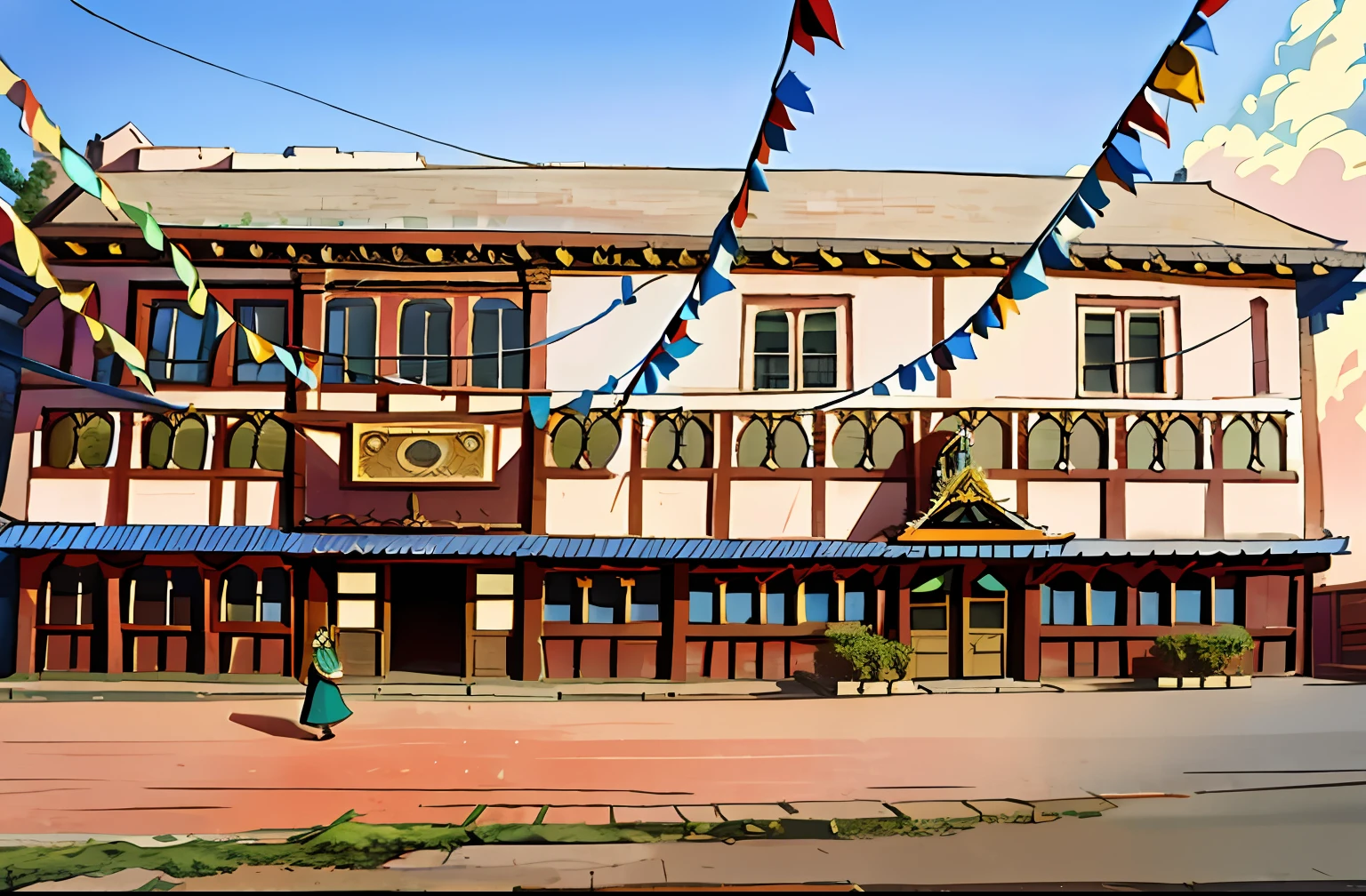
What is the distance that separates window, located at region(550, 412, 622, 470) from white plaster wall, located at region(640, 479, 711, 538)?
78cm

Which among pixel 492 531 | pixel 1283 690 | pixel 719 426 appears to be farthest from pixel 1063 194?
pixel 492 531

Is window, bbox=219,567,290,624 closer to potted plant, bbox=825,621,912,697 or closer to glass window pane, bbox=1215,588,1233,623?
potted plant, bbox=825,621,912,697

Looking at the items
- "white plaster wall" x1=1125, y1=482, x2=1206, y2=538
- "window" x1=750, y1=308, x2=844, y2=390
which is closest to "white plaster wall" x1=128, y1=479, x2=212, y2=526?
"window" x1=750, y1=308, x2=844, y2=390

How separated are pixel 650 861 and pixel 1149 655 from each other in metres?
11.0

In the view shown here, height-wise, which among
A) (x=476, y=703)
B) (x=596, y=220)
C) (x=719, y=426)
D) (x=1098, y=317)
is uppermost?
(x=596, y=220)

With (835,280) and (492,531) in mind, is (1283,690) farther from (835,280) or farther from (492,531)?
(492,531)

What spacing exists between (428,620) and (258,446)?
3.70 metres

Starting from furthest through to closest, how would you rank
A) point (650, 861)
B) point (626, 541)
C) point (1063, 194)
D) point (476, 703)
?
point (1063, 194)
point (626, 541)
point (476, 703)
point (650, 861)

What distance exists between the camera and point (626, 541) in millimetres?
15273

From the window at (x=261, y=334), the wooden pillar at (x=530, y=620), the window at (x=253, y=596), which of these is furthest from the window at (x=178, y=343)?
the wooden pillar at (x=530, y=620)

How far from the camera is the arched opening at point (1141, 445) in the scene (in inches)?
607

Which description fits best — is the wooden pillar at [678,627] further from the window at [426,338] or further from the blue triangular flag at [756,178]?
the blue triangular flag at [756,178]

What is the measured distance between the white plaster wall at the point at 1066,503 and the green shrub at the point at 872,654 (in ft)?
9.51

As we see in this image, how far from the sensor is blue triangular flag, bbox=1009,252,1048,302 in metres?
8.97
